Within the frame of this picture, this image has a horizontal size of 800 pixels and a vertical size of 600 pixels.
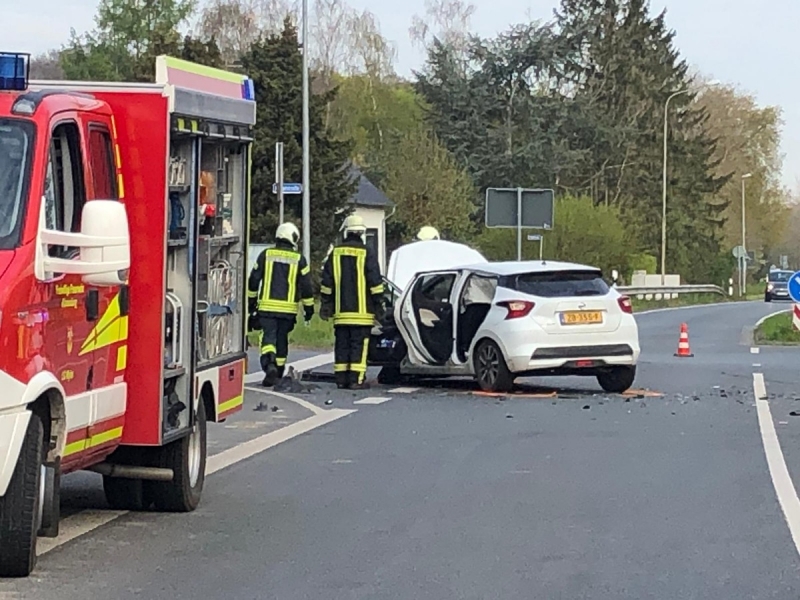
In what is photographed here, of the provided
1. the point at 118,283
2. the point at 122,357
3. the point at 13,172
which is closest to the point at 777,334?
A: the point at 122,357

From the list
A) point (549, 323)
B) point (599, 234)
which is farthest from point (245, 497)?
point (599, 234)

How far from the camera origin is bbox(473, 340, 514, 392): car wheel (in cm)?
1798

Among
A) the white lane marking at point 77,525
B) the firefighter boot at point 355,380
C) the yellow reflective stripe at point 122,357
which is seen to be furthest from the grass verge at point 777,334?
the yellow reflective stripe at point 122,357

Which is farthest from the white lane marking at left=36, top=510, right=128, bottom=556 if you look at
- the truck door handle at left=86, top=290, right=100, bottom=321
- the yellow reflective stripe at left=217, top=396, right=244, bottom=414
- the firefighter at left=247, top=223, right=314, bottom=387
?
the firefighter at left=247, top=223, right=314, bottom=387

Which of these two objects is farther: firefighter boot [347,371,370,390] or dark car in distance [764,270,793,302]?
dark car in distance [764,270,793,302]

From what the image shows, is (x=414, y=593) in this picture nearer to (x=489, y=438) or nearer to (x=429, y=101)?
(x=489, y=438)

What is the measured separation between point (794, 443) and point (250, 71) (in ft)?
136

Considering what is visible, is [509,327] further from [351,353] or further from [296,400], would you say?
[296,400]

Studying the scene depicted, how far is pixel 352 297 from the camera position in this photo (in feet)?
60.7

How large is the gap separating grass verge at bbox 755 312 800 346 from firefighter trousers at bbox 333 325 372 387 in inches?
605

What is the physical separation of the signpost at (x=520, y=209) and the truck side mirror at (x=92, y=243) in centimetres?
2034

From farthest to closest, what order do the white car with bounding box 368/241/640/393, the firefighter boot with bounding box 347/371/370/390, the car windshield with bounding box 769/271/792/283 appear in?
the car windshield with bounding box 769/271/792/283 → the firefighter boot with bounding box 347/371/370/390 → the white car with bounding box 368/241/640/393

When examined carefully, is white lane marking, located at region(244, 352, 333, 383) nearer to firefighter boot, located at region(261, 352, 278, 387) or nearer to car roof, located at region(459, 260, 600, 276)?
firefighter boot, located at region(261, 352, 278, 387)

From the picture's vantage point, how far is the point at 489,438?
13734mm
